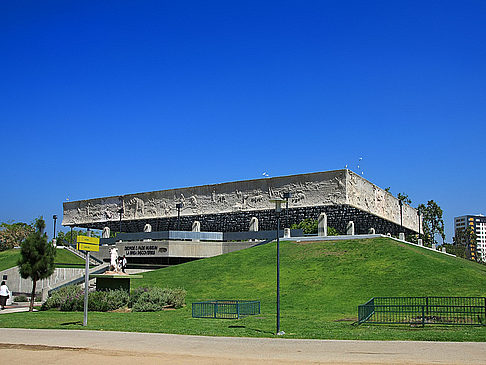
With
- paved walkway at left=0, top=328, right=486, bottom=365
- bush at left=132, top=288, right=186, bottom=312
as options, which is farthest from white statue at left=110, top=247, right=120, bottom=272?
paved walkway at left=0, top=328, right=486, bottom=365

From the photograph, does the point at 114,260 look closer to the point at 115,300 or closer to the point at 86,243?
the point at 115,300

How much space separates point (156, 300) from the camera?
82.8 feet

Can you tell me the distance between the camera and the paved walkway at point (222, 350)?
11.4 m

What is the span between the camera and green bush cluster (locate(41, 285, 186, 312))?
24234mm

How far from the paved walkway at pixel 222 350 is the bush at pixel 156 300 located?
28.9ft

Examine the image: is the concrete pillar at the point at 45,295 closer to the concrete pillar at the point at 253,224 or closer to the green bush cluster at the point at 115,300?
the green bush cluster at the point at 115,300

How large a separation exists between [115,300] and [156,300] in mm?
2118

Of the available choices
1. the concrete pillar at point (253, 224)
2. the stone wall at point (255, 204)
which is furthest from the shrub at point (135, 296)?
the stone wall at point (255, 204)

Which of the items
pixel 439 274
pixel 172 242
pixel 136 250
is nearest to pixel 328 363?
pixel 439 274

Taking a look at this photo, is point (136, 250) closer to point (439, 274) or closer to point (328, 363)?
point (439, 274)

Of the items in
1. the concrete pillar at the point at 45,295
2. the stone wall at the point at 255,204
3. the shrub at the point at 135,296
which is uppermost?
the stone wall at the point at 255,204

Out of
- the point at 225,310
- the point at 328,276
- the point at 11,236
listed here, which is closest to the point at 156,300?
the point at 225,310

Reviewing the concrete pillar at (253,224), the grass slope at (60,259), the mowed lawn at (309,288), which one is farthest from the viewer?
the concrete pillar at (253,224)

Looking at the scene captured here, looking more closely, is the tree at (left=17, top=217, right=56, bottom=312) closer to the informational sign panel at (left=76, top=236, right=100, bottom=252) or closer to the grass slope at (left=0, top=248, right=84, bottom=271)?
the informational sign panel at (left=76, top=236, right=100, bottom=252)
